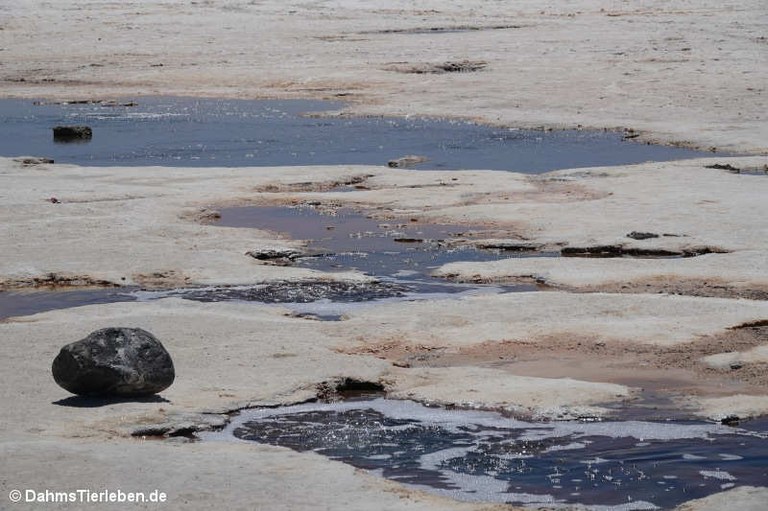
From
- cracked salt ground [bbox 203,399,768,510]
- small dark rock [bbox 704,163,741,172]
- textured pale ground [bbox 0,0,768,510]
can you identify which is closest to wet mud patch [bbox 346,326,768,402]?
textured pale ground [bbox 0,0,768,510]

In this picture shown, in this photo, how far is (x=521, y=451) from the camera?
7930mm

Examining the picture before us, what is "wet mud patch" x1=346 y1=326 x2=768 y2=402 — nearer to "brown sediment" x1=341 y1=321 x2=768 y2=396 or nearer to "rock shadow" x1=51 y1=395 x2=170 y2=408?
"brown sediment" x1=341 y1=321 x2=768 y2=396

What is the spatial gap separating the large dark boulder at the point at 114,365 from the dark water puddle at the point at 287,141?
37.4 ft

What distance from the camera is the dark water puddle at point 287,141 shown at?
2069 cm

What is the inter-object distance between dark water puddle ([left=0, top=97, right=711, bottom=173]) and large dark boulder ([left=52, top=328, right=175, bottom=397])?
11.4 m

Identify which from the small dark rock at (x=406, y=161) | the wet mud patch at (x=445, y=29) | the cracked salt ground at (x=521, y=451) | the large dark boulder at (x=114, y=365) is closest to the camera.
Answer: the cracked salt ground at (x=521, y=451)

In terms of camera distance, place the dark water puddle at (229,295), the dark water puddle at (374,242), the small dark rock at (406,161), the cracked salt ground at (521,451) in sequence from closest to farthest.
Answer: the cracked salt ground at (521,451)
the dark water puddle at (229,295)
the dark water puddle at (374,242)
the small dark rock at (406,161)

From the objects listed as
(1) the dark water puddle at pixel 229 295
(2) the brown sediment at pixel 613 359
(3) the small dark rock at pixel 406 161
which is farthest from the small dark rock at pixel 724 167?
(2) the brown sediment at pixel 613 359

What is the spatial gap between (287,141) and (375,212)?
23.8 feet

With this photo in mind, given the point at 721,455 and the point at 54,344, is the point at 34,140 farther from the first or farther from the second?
the point at 721,455

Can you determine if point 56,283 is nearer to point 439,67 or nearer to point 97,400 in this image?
point 97,400

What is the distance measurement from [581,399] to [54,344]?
3.75 meters

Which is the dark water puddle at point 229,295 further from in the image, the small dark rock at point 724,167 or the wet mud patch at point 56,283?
the small dark rock at point 724,167

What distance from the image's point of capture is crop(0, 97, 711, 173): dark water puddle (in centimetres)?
2069
